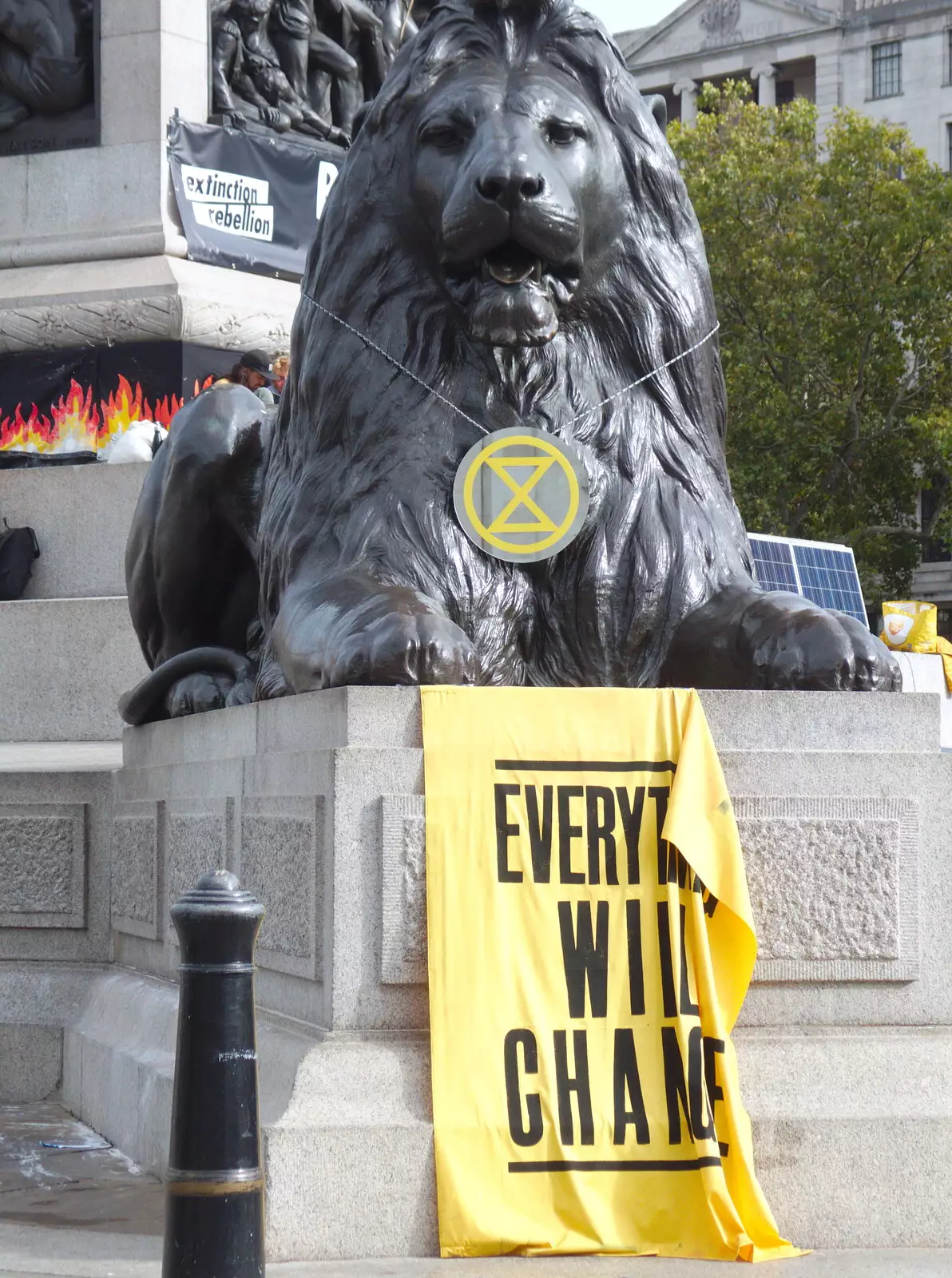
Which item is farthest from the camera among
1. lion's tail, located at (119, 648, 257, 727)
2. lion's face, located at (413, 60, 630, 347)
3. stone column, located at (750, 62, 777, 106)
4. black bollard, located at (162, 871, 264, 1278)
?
stone column, located at (750, 62, 777, 106)

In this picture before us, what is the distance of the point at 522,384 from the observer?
193 inches

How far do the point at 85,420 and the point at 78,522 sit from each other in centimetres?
115

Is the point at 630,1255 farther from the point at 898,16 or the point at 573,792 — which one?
the point at 898,16

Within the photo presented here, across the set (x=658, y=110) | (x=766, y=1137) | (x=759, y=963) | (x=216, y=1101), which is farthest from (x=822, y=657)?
(x=216, y=1101)

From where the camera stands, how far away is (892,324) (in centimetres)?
3512

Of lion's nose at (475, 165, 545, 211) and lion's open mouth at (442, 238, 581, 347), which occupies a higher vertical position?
lion's nose at (475, 165, 545, 211)

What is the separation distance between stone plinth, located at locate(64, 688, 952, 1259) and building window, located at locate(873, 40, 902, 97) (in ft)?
198

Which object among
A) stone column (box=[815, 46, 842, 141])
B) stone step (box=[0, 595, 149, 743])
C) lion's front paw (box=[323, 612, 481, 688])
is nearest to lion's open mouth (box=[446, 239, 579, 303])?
lion's front paw (box=[323, 612, 481, 688])

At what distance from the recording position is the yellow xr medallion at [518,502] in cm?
477

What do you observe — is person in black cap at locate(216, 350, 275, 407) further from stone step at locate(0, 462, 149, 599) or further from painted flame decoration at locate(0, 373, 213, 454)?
painted flame decoration at locate(0, 373, 213, 454)

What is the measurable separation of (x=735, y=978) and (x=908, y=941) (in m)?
0.41

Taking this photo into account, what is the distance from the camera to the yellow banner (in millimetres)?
3887

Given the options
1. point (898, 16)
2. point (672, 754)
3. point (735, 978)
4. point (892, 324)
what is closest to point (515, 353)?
point (672, 754)

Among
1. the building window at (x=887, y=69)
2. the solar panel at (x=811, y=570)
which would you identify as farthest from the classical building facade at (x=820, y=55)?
the solar panel at (x=811, y=570)
